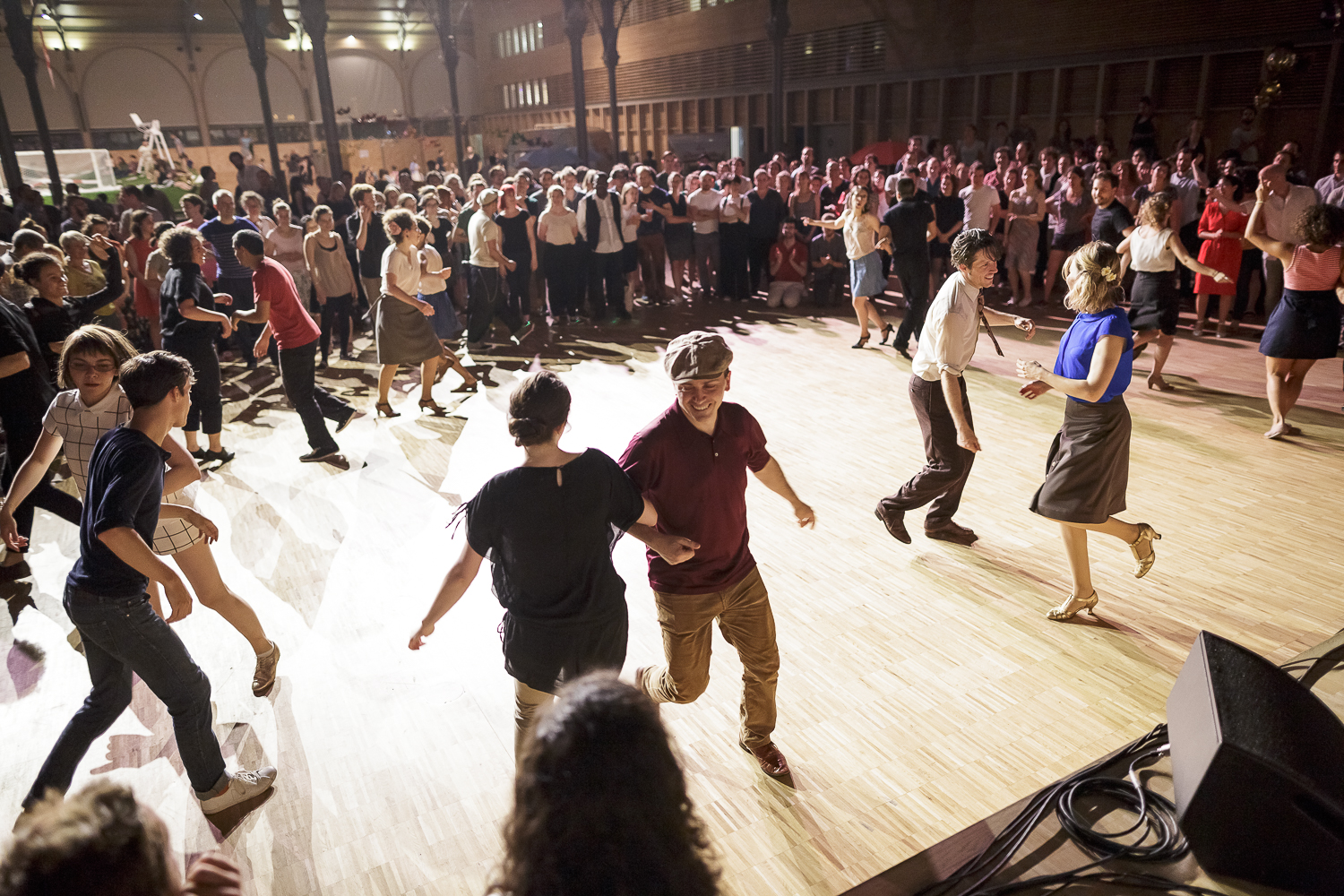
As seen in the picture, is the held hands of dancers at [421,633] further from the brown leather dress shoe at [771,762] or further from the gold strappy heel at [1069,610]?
the gold strappy heel at [1069,610]

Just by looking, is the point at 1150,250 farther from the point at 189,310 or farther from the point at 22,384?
the point at 22,384

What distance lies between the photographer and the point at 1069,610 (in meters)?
3.51

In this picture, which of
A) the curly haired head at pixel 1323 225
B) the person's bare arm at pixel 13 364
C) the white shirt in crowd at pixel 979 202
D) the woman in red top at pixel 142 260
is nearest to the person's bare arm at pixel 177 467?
the person's bare arm at pixel 13 364

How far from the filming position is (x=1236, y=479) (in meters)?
4.78

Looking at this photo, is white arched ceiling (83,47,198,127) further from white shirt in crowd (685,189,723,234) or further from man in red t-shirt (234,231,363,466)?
man in red t-shirt (234,231,363,466)

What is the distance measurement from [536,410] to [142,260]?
6.35 metres

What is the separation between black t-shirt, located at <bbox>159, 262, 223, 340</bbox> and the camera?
4949mm

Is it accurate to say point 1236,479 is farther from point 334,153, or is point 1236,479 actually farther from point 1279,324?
point 334,153

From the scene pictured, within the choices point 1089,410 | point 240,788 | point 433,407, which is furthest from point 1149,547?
point 433,407

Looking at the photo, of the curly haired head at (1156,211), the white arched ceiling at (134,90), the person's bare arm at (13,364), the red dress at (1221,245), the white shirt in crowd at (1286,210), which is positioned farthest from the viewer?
the white arched ceiling at (134,90)

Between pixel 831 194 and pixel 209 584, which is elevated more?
pixel 831 194

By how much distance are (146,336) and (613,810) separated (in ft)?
27.2

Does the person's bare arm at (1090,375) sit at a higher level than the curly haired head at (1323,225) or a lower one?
lower

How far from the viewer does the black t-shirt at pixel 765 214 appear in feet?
31.9
